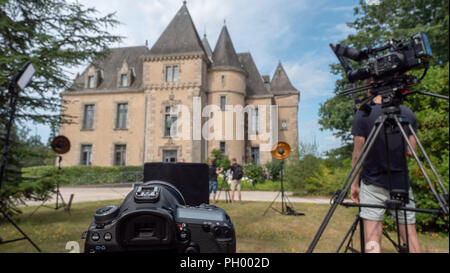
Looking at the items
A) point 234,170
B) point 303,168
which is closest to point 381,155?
point 234,170

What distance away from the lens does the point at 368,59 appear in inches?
57.6

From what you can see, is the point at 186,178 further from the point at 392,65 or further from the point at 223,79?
the point at 223,79

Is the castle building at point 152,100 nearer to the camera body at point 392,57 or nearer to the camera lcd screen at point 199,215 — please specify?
the camera body at point 392,57

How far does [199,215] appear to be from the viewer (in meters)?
0.95

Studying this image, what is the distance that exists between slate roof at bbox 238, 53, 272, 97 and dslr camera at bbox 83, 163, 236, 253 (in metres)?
23.5

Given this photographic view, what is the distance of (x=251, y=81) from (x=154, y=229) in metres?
25.1

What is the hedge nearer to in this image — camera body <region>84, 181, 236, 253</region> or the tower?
camera body <region>84, 181, 236, 253</region>

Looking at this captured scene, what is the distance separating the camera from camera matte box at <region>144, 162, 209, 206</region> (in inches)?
52.9

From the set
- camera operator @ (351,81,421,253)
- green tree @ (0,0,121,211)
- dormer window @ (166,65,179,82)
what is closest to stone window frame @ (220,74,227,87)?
dormer window @ (166,65,179,82)

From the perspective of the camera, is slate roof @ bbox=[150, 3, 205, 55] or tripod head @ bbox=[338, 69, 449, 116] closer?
tripod head @ bbox=[338, 69, 449, 116]

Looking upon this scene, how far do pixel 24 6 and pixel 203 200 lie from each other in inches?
119

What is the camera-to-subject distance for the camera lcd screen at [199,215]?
923 millimetres

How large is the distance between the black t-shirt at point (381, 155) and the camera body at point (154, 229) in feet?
4.82
